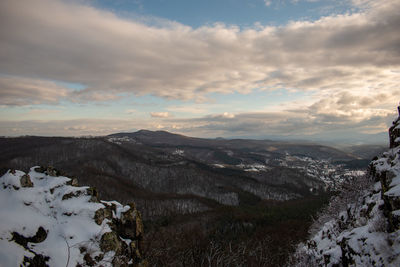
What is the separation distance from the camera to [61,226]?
51.1 feet

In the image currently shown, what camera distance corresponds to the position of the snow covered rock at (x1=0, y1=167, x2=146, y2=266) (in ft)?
43.4

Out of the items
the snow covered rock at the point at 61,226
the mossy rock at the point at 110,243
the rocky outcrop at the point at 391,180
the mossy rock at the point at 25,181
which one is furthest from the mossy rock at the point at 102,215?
the rocky outcrop at the point at 391,180

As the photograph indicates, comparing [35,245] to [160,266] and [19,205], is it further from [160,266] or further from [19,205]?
[160,266]

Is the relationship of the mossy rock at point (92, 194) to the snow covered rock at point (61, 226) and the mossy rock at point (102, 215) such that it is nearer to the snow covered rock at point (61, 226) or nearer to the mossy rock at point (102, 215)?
the snow covered rock at point (61, 226)

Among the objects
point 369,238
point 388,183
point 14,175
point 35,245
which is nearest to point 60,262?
point 35,245

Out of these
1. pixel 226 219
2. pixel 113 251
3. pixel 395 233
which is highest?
pixel 395 233

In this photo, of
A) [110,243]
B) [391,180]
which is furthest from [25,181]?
[391,180]

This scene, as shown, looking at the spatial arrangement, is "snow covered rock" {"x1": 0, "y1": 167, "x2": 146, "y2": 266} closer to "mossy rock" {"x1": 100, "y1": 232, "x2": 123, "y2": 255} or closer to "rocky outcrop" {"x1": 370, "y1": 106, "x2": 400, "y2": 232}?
"mossy rock" {"x1": 100, "y1": 232, "x2": 123, "y2": 255}

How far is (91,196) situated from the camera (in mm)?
19453

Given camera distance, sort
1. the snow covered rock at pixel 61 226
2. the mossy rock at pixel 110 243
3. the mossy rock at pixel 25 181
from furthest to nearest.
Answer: the mossy rock at pixel 25 181
the mossy rock at pixel 110 243
the snow covered rock at pixel 61 226

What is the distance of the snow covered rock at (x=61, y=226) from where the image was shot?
1322 centimetres

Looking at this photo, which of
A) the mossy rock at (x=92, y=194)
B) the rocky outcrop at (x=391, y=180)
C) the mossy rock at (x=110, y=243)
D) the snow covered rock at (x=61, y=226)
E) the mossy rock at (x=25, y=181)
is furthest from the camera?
the mossy rock at (x=92, y=194)

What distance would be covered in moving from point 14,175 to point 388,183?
34.2 m

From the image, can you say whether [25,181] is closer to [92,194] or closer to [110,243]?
[92,194]
